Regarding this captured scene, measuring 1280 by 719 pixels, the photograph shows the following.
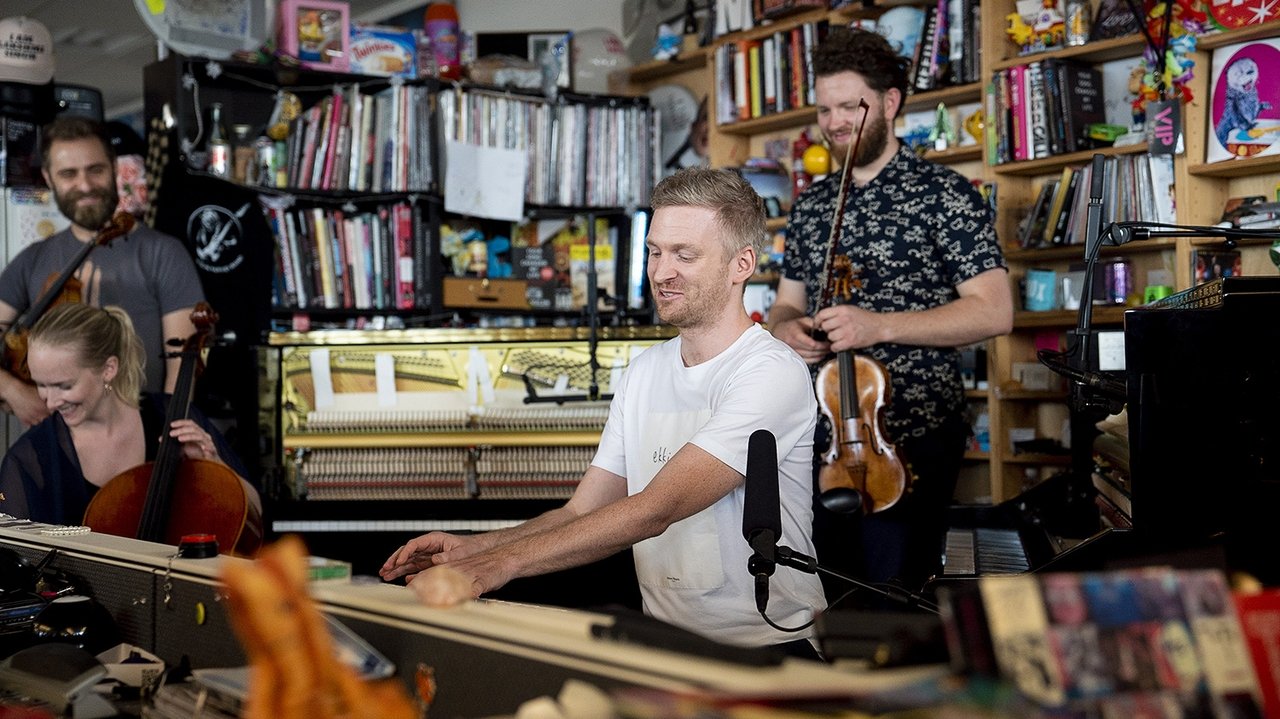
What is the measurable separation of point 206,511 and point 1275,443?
223 cm

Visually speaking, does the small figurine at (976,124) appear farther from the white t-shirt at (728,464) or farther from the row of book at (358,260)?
the white t-shirt at (728,464)

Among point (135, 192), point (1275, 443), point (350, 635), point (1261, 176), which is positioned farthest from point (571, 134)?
point (350, 635)

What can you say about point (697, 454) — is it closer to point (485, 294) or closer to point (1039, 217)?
point (1039, 217)

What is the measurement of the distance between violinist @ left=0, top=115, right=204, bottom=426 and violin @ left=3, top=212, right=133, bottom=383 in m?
0.11

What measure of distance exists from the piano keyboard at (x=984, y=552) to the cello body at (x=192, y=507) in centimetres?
159

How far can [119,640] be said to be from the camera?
1733 millimetres

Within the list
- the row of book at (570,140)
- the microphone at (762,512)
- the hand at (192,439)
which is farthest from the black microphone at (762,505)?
the row of book at (570,140)

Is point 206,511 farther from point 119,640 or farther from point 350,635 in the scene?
point 350,635

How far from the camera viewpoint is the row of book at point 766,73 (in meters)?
5.43

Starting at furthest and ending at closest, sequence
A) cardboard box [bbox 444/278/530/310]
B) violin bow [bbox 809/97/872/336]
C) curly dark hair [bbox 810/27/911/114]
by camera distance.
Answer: cardboard box [bbox 444/278/530/310]
curly dark hair [bbox 810/27/911/114]
violin bow [bbox 809/97/872/336]

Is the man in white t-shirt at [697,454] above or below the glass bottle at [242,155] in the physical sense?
below

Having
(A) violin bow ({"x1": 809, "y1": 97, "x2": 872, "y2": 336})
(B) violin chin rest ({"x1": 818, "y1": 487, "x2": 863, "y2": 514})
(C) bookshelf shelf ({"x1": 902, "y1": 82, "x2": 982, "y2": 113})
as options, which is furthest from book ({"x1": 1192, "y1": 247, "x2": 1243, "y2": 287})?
(B) violin chin rest ({"x1": 818, "y1": 487, "x2": 863, "y2": 514})

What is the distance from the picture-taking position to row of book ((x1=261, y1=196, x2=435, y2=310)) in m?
5.14

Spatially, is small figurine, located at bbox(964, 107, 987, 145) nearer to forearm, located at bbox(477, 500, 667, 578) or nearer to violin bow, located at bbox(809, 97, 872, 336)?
violin bow, located at bbox(809, 97, 872, 336)
